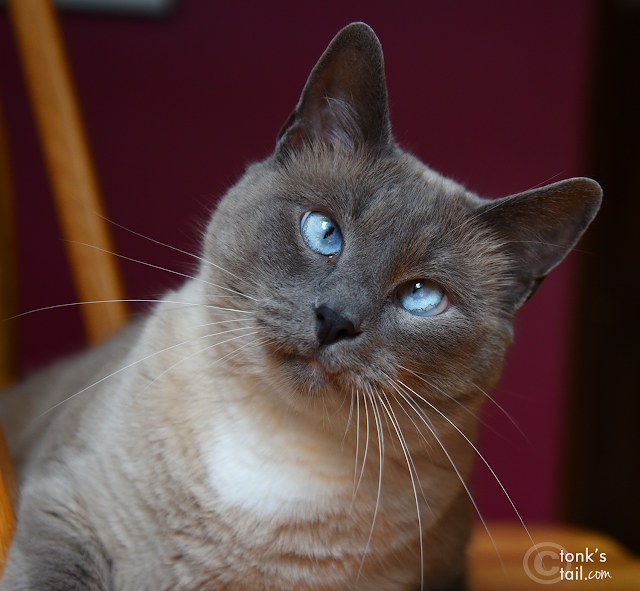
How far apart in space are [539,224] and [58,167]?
3.80 ft

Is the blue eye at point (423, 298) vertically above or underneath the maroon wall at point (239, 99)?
underneath

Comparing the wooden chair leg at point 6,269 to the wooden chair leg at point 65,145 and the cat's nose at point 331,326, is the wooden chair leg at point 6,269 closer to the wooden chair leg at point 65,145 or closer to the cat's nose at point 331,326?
the wooden chair leg at point 65,145

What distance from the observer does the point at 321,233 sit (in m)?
1.05

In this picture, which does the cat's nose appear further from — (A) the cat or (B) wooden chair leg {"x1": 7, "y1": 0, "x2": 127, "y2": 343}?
(B) wooden chair leg {"x1": 7, "y1": 0, "x2": 127, "y2": 343}

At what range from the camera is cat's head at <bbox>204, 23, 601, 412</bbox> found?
0.95 m

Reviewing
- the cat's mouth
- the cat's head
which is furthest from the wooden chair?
the cat's mouth

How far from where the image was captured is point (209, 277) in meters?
1.11

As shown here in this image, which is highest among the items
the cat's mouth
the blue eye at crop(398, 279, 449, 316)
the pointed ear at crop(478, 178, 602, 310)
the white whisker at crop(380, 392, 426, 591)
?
the pointed ear at crop(478, 178, 602, 310)

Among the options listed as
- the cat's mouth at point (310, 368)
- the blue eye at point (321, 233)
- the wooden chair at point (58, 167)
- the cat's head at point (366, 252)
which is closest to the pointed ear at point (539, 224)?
the cat's head at point (366, 252)

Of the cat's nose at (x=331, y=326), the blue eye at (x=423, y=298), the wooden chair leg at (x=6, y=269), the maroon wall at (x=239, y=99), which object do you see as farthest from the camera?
the maroon wall at (x=239, y=99)

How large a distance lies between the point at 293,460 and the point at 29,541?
439 millimetres

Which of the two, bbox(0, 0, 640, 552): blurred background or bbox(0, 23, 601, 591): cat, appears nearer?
bbox(0, 23, 601, 591): cat

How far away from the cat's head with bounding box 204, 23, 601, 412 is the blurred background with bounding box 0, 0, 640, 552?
83cm

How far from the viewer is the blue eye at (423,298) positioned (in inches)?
40.4
